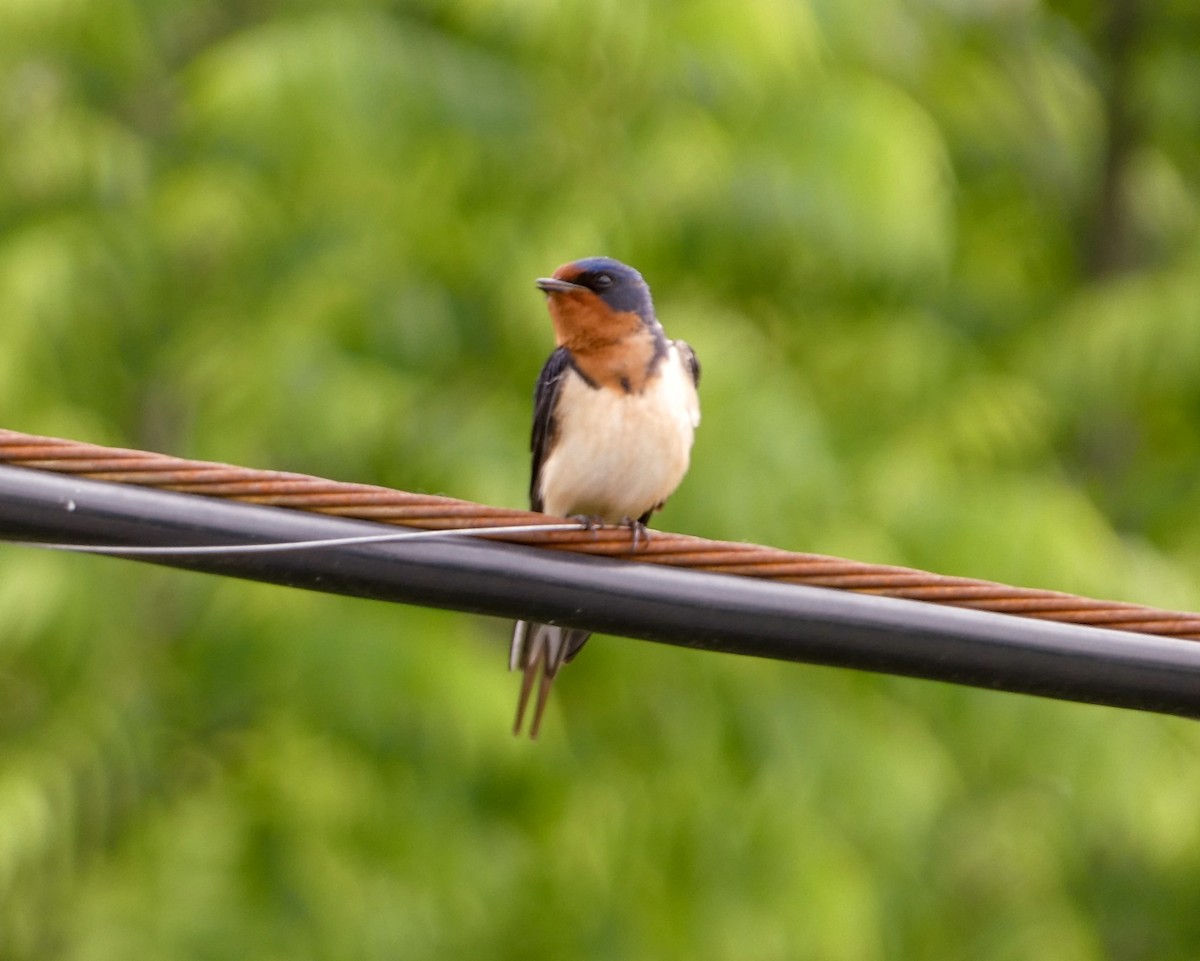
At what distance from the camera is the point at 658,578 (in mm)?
2832

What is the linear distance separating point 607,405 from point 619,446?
106 mm

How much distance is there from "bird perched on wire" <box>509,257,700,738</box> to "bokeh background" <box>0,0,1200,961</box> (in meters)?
1.47

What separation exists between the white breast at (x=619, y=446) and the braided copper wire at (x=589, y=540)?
1414 mm

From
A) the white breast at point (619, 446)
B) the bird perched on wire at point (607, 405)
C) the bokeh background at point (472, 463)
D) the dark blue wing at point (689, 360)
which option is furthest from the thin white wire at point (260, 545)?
the bokeh background at point (472, 463)

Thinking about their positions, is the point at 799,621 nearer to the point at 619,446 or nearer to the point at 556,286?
the point at 619,446

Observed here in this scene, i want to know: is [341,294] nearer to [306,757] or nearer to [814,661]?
[306,757]

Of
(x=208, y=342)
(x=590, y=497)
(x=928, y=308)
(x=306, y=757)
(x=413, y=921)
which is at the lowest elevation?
(x=413, y=921)

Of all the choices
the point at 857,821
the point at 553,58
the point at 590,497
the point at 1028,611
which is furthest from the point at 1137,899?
the point at 1028,611

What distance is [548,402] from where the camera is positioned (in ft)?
14.9

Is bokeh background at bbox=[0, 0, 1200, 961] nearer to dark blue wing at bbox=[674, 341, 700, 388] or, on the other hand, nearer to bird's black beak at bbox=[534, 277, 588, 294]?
dark blue wing at bbox=[674, 341, 700, 388]

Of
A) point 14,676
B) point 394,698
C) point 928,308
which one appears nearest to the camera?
point 394,698

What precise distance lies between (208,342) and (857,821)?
9.60 feet

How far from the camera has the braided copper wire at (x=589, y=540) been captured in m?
2.65

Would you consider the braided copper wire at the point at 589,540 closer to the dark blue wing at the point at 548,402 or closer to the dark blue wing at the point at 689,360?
the dark blue wing at the point at 548,402
